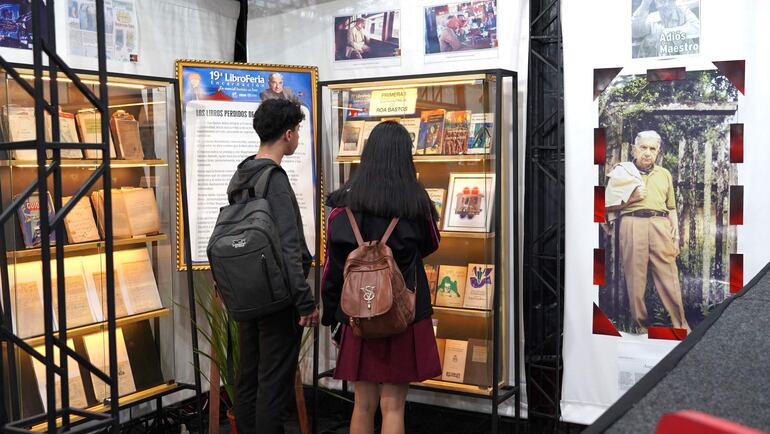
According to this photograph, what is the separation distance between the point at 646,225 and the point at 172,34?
3105 millimetres

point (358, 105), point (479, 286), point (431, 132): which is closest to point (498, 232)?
point (479, 286)

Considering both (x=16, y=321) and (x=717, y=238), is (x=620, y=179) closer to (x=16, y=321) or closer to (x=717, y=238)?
(x=717, y=238)

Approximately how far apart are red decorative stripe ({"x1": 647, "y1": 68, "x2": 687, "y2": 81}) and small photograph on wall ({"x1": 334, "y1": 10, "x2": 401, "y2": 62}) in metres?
1.57

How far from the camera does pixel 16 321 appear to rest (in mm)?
3455

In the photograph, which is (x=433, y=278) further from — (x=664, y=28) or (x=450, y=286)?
(x=664, y=28)

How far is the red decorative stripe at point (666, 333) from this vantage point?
402 cm

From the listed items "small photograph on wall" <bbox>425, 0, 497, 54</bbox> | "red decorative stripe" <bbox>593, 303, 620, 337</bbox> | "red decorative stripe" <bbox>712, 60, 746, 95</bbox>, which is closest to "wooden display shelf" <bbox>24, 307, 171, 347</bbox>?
"small photograph on wall" <bbox>425, 0, 497, 54</bbox>

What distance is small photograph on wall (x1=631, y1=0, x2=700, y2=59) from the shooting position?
3893mm

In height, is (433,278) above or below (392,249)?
below

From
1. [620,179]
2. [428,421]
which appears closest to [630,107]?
[620,179]

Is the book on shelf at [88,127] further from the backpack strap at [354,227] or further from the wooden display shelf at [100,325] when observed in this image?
the backpack strap at [354,227]

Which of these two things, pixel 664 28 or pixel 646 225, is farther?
pixel 646 225

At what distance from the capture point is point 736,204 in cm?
385

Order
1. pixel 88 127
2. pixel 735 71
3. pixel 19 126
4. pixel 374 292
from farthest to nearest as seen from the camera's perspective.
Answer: pixel 88 127, pixel 735 71, pixel 19 126, pixel 374 292
